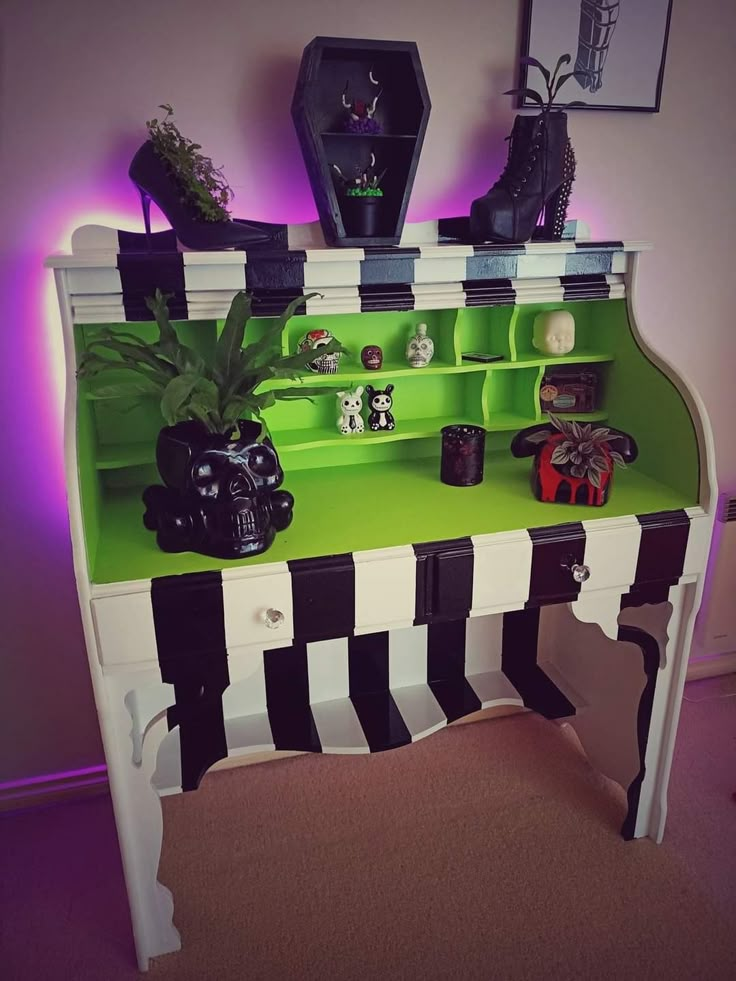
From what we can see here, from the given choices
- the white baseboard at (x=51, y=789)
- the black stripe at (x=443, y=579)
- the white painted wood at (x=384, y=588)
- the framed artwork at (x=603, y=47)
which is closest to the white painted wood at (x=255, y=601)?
the white painted wood at (x=384, y=588)

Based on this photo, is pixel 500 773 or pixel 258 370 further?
pixel 500 773

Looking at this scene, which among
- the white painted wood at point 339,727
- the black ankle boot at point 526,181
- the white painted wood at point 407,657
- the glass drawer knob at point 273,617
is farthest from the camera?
the white painted wood at point 407,657

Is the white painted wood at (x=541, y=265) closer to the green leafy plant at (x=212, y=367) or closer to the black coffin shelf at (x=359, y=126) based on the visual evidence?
the black coffin shelf at (x=359, y=126)

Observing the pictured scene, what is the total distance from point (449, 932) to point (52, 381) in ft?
5.37

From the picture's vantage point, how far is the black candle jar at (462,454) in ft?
5.95

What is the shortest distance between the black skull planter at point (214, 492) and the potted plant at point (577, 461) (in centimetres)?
64

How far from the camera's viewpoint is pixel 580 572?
1.67 meters

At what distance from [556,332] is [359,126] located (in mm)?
697

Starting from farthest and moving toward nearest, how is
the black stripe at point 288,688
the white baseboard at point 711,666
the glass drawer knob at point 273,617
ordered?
the white baseboard at point 711,666
the black stripe at point 288,688
the glass drawer knob at point 273,617

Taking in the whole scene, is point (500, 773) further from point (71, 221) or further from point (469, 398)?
point (71, 221)

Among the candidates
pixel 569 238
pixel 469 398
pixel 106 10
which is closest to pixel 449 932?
pixel 469 398

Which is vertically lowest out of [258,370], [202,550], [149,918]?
[149,918]

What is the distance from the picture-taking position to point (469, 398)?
203cm

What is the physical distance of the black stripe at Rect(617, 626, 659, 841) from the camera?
1831mm
